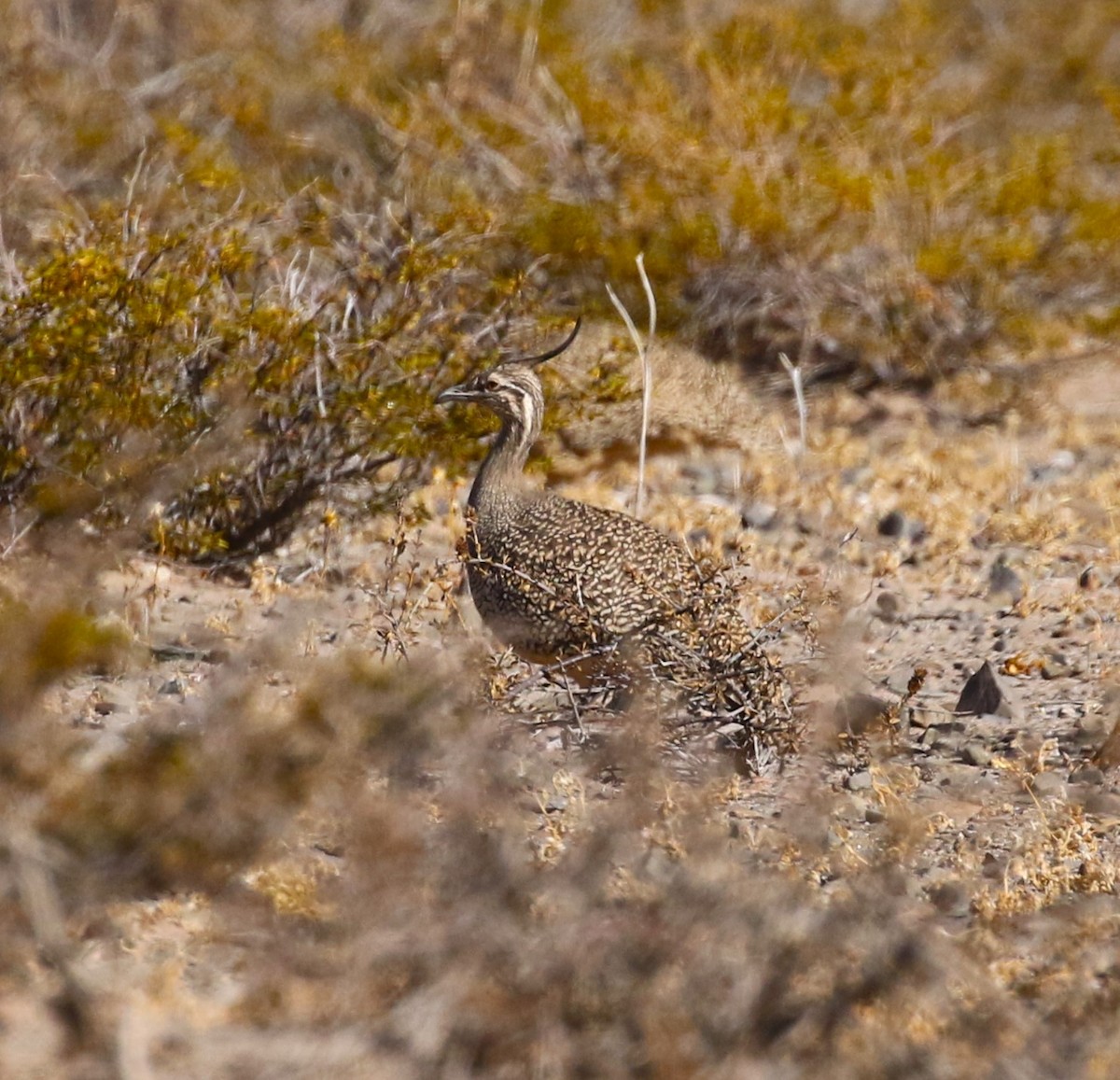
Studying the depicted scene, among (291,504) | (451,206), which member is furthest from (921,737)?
(451,206)

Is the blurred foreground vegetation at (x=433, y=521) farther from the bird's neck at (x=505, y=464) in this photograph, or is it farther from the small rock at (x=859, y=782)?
the bird's neck at (x=505, y=464)

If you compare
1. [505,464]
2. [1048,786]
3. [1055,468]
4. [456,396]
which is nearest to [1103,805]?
[1048,786]

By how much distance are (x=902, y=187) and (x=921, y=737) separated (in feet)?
17.3

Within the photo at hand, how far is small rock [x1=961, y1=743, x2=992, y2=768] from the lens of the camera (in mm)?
5898

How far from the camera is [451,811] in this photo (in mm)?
4031

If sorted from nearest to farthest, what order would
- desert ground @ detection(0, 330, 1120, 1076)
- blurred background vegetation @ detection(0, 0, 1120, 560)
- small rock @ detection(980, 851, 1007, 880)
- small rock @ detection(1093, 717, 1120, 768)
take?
desert ground @ detection(0, 330, 1120, 1076) < small rock @ detection(980, 851, 1007, 880) < small rock @ detection(1093, 717, 1120, 768) < blurred background vegetation @ detection(0, 0, 1120, 560)

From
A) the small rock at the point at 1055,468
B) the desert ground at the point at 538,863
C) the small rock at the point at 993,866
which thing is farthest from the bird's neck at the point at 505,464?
the small rock at the point at 1055,468

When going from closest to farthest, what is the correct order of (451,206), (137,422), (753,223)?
(137,422)
(451,206)
(753,223)

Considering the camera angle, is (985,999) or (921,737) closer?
(985,999)

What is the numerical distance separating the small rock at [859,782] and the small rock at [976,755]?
0.46 metres

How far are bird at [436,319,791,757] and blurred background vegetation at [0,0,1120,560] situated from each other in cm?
105

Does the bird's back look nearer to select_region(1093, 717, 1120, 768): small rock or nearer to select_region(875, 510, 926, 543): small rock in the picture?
select_region(1093, 717, 1120, 768): small rock

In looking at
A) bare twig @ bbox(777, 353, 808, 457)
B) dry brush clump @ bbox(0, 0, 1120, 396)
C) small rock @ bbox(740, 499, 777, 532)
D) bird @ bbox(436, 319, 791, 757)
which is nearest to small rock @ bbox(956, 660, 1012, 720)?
bird @ bbox(436, 319, 791, 757)

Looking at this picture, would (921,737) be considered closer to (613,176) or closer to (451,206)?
(451,206)
